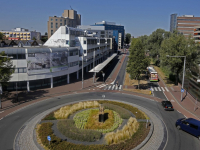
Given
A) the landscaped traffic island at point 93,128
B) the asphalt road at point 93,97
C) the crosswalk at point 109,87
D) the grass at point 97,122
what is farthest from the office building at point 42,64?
the grass at point 97,122

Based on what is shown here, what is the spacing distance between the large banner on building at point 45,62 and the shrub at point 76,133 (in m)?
19.7

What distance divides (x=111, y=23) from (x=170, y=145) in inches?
A: 7325

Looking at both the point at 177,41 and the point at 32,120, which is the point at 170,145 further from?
the point at 177,41

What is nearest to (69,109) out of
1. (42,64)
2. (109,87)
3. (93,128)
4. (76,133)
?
(93,128)

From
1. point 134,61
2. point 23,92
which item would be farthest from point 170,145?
point 23,92

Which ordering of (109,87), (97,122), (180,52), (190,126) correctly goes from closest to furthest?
(190,126) → (97,122) → (180,52) → (109,87)

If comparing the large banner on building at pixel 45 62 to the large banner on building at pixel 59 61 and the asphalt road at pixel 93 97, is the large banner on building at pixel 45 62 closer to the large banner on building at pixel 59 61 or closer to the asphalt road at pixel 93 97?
the large banner on building at pixel 59 61

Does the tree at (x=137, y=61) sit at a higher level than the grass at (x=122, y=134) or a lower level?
higher

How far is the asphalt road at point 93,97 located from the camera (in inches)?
770

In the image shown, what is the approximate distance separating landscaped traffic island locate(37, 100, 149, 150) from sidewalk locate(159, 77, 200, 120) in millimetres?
7804

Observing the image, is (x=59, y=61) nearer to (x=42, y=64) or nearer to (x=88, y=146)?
(x=42, y=64)

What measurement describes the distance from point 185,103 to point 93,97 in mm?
17275

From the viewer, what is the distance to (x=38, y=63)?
3991cm

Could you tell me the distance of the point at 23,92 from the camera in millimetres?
39156
